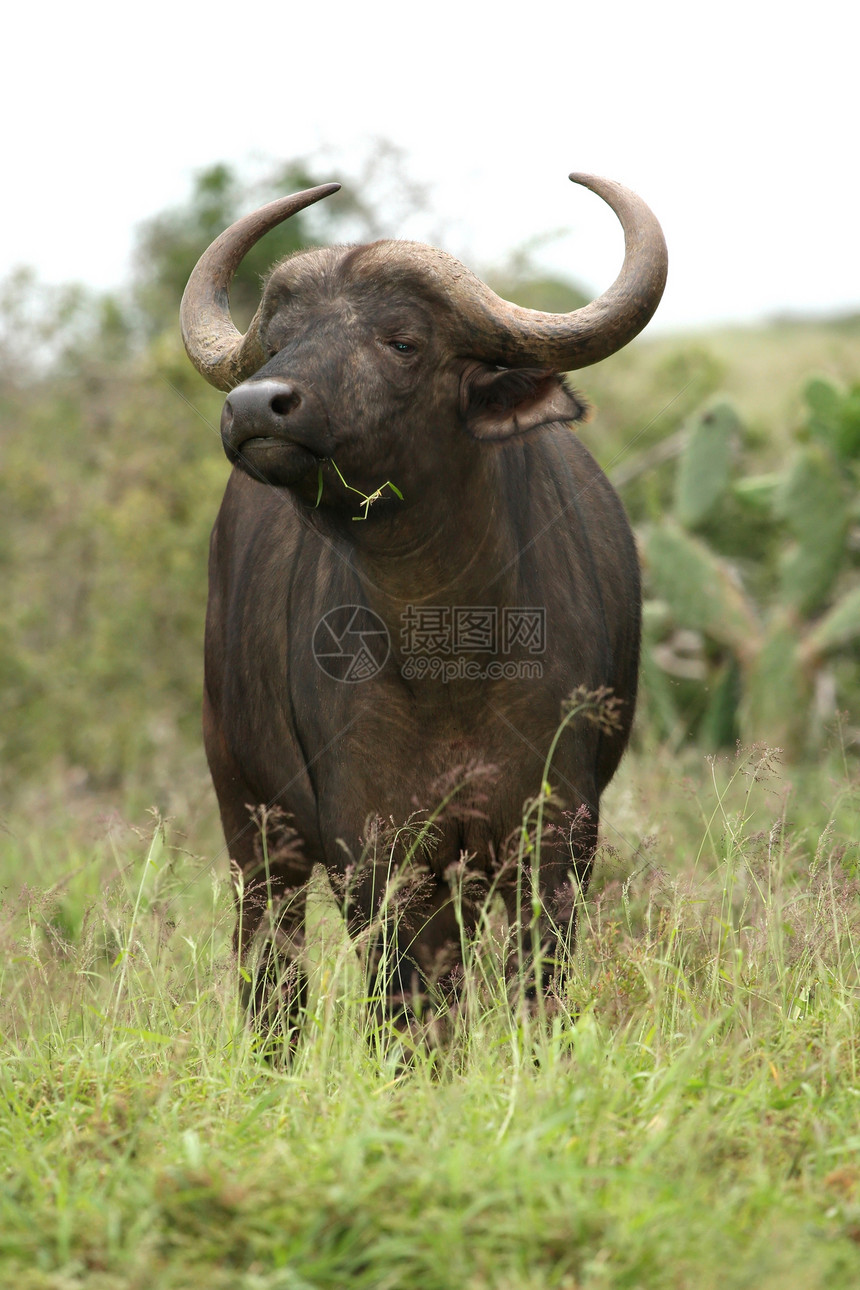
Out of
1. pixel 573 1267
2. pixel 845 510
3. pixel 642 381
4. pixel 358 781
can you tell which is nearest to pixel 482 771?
pixel 358 781

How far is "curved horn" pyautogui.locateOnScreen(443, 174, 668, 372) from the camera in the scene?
349 centimetres

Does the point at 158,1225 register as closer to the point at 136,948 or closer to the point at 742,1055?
the point at 742,1055

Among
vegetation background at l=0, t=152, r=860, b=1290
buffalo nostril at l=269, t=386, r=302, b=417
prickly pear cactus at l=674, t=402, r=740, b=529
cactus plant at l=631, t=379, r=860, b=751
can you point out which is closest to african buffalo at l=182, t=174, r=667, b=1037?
buffalo nostril at l=269, t=386, r=302, b=417

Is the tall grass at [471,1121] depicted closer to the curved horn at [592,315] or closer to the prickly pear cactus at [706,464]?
the curved horn at [592,315]

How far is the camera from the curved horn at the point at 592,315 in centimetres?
349

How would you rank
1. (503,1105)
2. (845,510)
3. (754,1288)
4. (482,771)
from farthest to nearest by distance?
(845,510), (482,771), (503,1105), (754,1288)

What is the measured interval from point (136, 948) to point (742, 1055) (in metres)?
1.82

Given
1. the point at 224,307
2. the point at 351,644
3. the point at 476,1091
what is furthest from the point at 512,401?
the point at 476,1091

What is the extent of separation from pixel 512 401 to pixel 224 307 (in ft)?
3.56

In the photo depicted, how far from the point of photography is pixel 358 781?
376cm

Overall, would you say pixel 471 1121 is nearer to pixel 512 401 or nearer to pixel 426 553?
pixel 426 553

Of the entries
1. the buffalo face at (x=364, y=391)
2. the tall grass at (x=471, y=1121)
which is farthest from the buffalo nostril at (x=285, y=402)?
the tall grass at (x=471, y=1121)

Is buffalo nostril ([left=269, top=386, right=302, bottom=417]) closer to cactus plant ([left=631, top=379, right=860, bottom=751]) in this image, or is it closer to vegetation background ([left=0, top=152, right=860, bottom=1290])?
vegetation background ([left=0, top=152, right=860, bottom=1290])

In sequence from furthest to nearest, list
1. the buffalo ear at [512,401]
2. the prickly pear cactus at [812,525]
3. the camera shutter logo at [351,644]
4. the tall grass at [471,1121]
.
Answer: the prickly pear cactus at [812,525]
the camera shutter logo at [351,644]
the buffalo ear at [512,401]
the tall grass at [471,1121]
